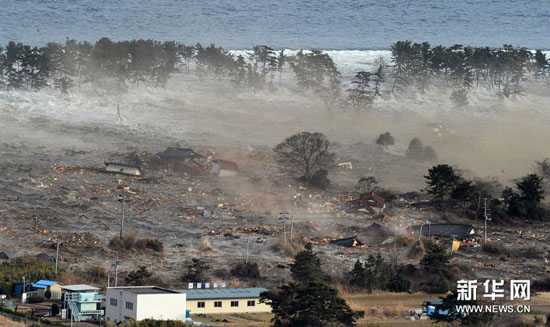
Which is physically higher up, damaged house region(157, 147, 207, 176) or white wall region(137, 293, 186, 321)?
damaged house region(157, 147, 207, 176)

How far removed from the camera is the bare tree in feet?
338

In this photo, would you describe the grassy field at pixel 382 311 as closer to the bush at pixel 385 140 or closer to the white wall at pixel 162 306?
the white wall at pixel 162 306

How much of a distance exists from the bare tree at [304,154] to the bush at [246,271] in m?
29.6

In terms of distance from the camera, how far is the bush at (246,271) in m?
71.6

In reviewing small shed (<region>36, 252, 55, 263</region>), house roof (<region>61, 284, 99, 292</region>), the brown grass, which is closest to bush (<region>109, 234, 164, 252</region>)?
small shed (<region>36, 252, 55, 263</region>)

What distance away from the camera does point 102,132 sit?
11600 cm

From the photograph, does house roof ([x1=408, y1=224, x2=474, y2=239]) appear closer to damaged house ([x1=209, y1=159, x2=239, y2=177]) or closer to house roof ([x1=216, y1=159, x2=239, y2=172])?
damaged house ([x1=209, y1=159, x2=239, y2=177])

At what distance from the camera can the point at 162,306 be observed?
2231 inches

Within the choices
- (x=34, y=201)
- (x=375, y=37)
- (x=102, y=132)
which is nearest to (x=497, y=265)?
(x=34, y=201)

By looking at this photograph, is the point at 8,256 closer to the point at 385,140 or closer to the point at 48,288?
the point at 48,288

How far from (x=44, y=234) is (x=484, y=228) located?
28.8 m

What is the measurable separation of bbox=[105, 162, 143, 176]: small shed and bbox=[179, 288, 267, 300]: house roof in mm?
35025

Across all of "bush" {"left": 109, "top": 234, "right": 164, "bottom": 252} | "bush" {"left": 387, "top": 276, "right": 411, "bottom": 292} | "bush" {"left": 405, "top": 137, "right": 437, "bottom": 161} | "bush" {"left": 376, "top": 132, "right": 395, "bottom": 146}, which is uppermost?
"bush" {"left": 376, "top": 132, "right": 395, "bottom": 146}

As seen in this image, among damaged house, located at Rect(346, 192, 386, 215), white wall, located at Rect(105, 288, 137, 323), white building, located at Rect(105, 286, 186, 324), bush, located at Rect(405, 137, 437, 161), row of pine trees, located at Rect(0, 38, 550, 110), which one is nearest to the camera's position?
white building, located at Rect(105, 286, 186, 324)
